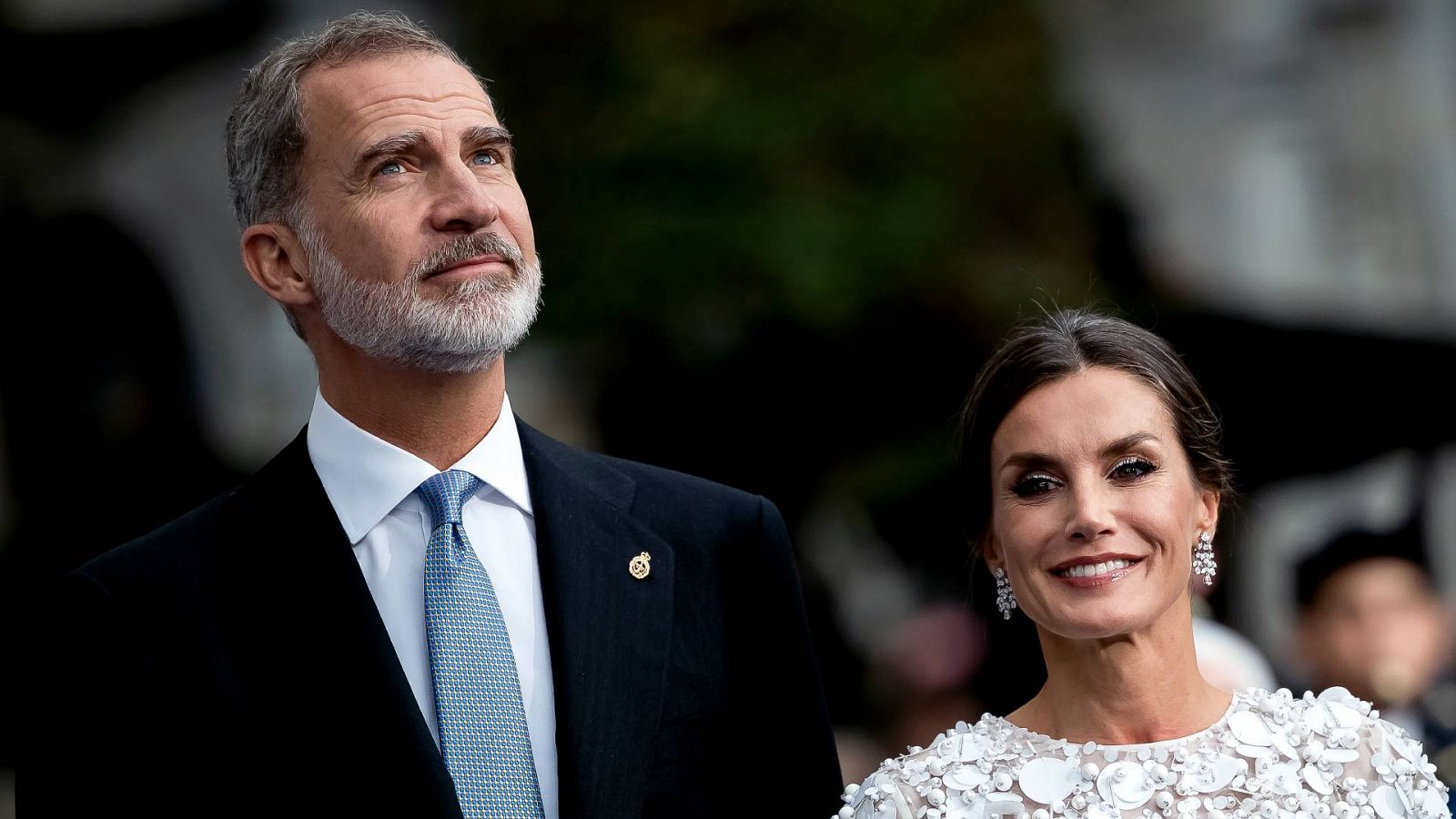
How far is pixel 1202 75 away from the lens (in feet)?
28.8

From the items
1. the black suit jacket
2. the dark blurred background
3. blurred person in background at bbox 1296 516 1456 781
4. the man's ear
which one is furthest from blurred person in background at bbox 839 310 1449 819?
the dark blurred background

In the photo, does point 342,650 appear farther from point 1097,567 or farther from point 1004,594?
point 1097,567

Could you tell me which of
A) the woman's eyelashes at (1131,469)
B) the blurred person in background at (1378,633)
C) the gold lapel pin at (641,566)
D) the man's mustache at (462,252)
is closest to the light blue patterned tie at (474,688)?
the gold lapel pin at (641,566)

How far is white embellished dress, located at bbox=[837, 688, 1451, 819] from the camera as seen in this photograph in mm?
2863

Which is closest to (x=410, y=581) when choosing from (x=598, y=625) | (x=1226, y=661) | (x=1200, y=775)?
(x=598, y=625)

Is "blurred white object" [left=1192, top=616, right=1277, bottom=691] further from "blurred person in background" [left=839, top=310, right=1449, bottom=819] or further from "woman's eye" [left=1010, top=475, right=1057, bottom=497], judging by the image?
"woman's eye" [left=1010, top=475, right=1057, bottom=497]

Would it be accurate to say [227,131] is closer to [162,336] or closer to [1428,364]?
[162,336]

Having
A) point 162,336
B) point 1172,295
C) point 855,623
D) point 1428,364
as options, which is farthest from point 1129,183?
point 162,336

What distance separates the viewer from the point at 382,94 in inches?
127

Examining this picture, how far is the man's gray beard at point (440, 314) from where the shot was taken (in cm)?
303

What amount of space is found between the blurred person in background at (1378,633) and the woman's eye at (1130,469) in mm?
2987

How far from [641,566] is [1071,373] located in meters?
0.83

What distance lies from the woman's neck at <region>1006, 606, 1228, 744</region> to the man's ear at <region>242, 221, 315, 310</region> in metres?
1.49

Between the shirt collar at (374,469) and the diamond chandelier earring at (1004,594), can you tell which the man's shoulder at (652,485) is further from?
the diamond chandelier earring at (1004,594)
